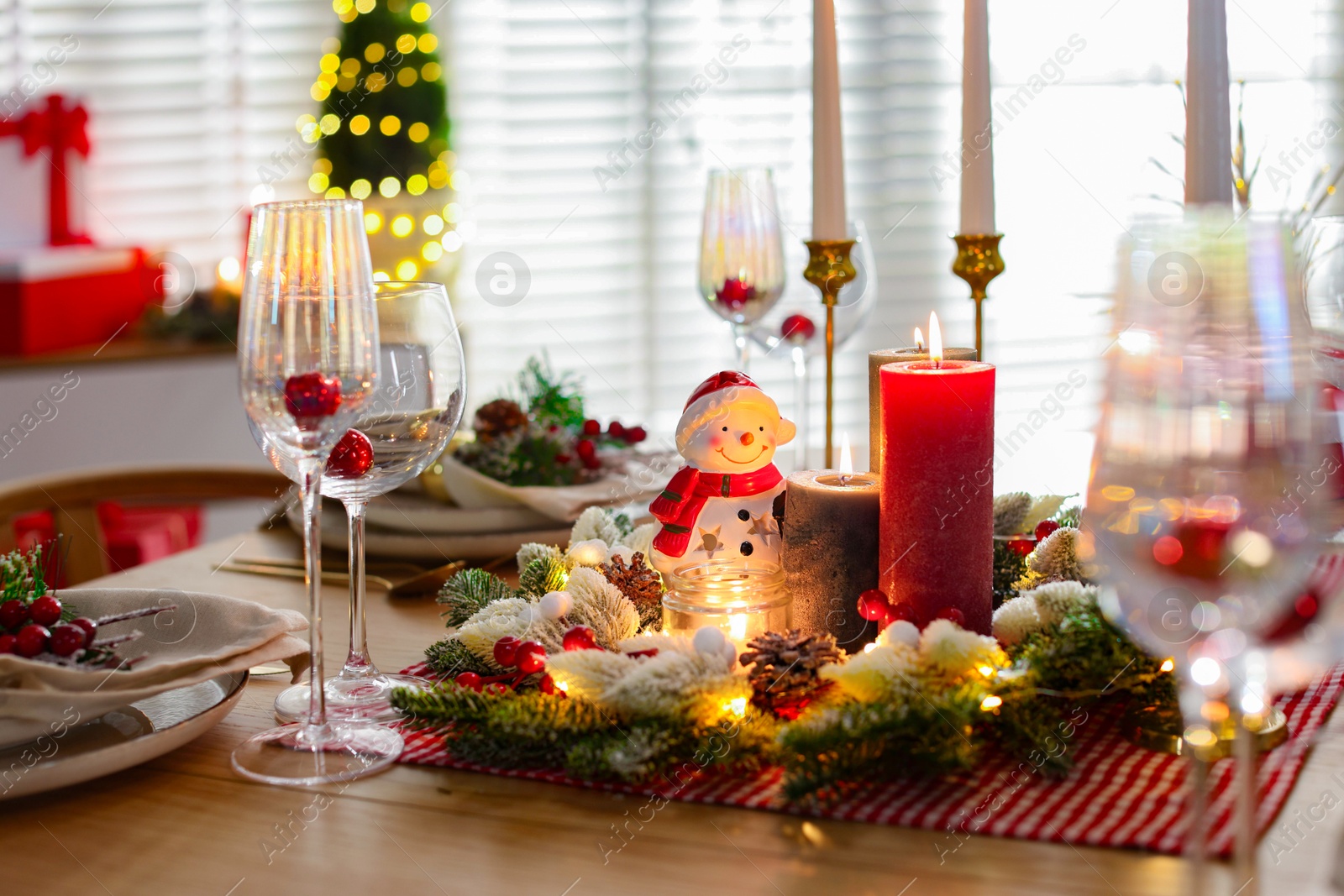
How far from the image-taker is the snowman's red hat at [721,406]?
837 millimetres

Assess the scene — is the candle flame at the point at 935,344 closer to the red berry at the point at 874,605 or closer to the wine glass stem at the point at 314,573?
the red berry at the point at 874,605

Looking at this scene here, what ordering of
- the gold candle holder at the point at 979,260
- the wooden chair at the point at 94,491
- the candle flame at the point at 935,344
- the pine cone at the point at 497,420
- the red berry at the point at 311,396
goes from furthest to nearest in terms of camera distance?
the wooden chair at the point at 94,491 < the pine cone at the point at 497,420 < the gold candle holder at the point at 979,260 < the candle flame at the point at 935,344 < the red berry at the point at 311,396

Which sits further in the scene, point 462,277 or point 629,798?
point 462,277

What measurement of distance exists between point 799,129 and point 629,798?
8.30ft

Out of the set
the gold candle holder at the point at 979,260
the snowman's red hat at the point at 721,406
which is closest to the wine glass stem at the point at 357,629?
the snowman's red hat at the point at 721,406

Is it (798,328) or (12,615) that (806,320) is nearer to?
(798,328)

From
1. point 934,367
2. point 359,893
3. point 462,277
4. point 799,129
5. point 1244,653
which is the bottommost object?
point 359,893

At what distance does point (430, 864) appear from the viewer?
583 mm

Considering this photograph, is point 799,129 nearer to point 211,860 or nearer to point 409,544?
point 409,544

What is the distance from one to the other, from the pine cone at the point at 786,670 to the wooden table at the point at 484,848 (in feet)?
0.28

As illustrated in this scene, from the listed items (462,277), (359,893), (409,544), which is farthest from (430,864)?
(462,277)

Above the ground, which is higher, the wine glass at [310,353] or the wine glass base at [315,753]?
the wine glass at [310,353]

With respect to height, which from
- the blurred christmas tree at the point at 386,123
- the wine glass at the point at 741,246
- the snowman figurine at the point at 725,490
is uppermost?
the blurred christmas tree at the point at 386,123

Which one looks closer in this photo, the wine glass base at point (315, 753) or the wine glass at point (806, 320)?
the wine glass base at point (315, 753)
